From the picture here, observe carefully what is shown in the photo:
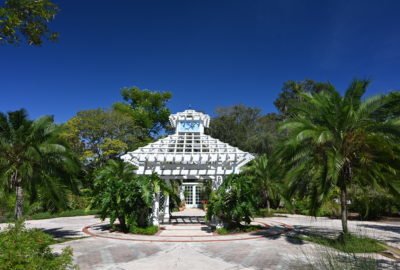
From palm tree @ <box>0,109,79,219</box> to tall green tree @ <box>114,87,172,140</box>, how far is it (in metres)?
25.0

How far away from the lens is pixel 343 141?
11398 millimetres

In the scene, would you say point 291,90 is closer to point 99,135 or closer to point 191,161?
point 99,135

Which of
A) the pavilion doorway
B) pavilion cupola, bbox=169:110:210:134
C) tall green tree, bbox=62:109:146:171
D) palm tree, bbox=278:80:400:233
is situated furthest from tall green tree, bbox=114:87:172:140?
palm tree, bbox=278:80:400:233

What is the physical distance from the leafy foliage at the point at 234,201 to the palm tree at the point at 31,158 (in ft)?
22.5

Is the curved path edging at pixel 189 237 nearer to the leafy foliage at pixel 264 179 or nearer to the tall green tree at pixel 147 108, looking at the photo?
the leafy foliage at pixel 264 179

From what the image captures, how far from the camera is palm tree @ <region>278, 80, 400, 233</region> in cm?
1073

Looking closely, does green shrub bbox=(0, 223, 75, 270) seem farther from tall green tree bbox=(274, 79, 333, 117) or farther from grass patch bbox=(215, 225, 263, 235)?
tall green tree bbox=(274, 79, 333, 117)

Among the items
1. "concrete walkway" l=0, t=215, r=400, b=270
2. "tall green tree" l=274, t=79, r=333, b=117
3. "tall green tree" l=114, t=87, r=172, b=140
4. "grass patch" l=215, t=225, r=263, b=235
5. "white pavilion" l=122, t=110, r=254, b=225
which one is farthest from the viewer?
"tall green tree" l=274, t=79, r=333, b=117

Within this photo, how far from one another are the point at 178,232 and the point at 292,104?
8074mm

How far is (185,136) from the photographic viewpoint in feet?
64.4

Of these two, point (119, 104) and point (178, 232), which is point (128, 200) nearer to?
point (178, 232)

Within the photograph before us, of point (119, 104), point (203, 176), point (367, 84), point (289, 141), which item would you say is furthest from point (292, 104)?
point (119, 104)

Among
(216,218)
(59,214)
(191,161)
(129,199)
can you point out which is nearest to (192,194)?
(59,214)

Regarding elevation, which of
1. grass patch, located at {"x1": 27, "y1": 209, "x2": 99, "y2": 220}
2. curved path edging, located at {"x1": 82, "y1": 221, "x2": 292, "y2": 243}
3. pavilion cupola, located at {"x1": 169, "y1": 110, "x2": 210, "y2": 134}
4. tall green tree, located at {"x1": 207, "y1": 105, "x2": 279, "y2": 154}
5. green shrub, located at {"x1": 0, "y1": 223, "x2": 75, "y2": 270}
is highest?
tall green tree, located at {"x1": 207, "y1": 105, "x2": 279, "y2": 154}
